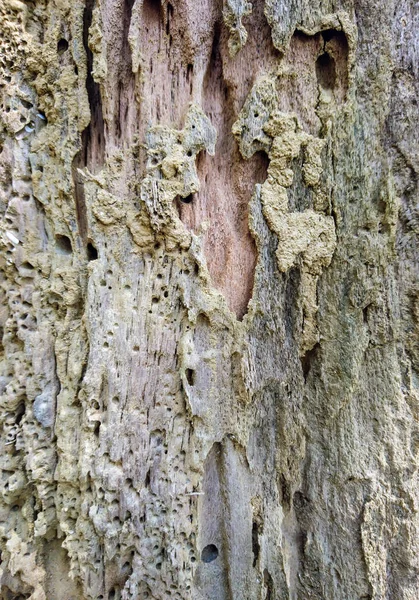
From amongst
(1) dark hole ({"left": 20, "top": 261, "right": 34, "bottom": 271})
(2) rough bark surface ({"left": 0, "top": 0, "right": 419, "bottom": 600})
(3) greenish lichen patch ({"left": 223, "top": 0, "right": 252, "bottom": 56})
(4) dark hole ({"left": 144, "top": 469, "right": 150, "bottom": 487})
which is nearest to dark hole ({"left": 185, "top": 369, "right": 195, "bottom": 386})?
(2) rough bark surface ({"left": 0, "top": 0, "right": 419, "bottom": 600})

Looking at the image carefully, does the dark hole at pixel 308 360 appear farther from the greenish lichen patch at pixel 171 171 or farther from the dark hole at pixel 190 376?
the greenish lichen patch at pixel 171 171

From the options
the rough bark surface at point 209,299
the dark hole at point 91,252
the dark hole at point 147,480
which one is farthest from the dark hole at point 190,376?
the dark hole at point 91,252

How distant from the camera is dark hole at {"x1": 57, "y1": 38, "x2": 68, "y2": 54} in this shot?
1132 mm

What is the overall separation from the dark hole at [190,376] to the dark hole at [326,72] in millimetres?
1013

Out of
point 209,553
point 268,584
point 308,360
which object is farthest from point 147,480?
point 308,360

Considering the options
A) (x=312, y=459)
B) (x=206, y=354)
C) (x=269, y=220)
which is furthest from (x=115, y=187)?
(x=312, y=459)

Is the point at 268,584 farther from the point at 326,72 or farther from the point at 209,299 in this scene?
the point at 326,72

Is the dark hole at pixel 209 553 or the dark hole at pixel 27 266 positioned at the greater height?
the dark hole at pixel 27 266

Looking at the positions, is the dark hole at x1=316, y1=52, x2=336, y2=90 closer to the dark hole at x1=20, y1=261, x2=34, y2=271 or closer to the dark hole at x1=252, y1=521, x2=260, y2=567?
the dark hole at x1=20, y1=261, x2=34, y2=271

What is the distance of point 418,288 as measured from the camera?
1.14m

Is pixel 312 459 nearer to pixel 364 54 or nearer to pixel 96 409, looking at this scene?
pixel 96 409

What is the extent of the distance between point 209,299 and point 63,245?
0.53 metres

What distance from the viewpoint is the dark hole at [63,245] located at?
1.17 m

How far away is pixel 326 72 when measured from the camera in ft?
3.76
